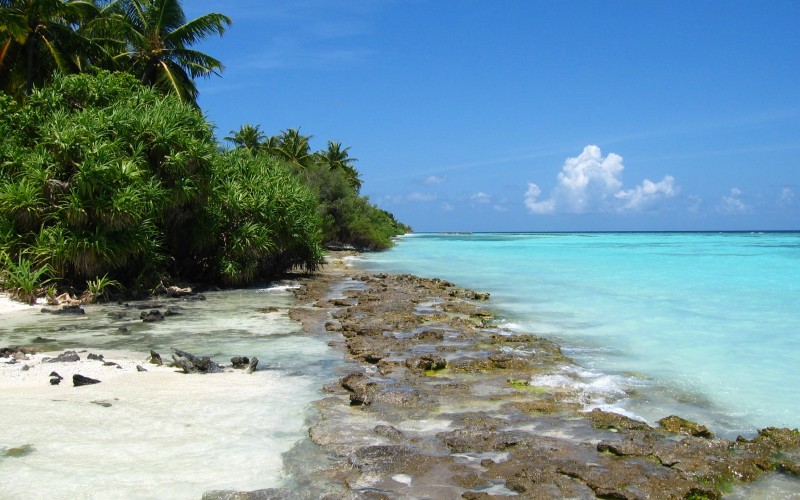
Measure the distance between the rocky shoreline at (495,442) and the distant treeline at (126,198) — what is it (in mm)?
7662

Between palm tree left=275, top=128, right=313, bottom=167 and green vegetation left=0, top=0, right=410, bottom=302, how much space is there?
86.9 feet

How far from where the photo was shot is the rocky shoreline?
3865 mm

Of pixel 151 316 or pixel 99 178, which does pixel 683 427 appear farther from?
pixel 99 178

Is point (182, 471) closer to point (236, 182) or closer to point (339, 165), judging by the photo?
point (236, 182)

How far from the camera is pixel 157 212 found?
13781 millimetres

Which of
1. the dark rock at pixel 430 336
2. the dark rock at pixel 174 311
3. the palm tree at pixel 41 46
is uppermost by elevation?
the palm tree at pixel 41 46

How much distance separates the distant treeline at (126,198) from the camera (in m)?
12.4

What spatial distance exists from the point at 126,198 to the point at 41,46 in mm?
11886

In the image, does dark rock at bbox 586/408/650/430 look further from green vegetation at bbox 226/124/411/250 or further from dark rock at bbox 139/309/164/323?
green vegetation at bbox 226/124/411/250

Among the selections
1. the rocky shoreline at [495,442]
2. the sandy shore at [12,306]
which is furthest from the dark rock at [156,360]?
the sandy shore at [12,306]

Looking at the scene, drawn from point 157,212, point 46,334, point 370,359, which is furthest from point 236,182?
point 370,359

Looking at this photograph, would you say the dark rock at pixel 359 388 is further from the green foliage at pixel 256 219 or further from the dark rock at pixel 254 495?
the green foliage at pixel 256 219

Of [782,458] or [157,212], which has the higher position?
[157,212]

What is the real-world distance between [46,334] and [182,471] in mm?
6171
